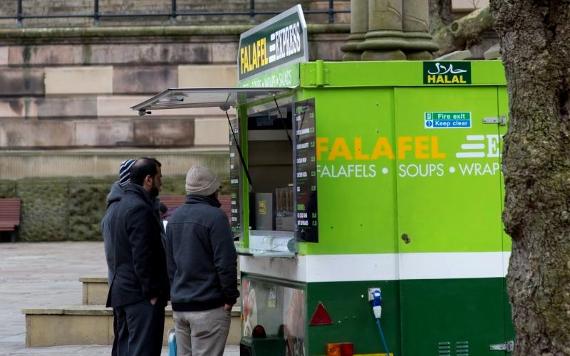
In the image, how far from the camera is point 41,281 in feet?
54.6

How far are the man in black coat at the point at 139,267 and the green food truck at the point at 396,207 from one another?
130 cm

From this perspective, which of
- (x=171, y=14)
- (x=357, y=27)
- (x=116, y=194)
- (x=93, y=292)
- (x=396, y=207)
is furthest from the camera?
A: (x=171, y=14)

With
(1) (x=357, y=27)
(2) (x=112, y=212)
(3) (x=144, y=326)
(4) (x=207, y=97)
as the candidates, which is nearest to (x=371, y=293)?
(4) (x=207, y=97)

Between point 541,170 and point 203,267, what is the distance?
2.97 meters

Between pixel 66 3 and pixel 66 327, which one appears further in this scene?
pixel 66 3

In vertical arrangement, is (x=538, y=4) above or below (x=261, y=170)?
above

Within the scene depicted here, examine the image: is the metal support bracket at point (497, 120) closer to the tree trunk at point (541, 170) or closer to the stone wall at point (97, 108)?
the tree trunk at point (541, 170)

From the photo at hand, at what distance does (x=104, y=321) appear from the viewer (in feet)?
36.9

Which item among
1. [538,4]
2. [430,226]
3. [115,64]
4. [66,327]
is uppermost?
[115,64]

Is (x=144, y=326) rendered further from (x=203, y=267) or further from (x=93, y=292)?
(x=93, y=292)

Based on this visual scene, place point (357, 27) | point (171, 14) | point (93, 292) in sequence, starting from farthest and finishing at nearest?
1. point (171, 14)
2. point (93, 292)
3. point (357, 27)

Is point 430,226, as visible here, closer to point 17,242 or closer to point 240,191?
point 240,191

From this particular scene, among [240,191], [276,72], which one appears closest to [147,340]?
[240,191]

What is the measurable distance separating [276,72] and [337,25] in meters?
15.6
